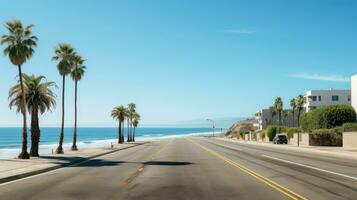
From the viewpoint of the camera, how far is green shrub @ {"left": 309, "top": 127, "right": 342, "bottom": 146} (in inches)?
2835

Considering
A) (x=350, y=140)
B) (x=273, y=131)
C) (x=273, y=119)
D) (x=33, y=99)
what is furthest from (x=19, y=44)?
(x=273, y=119)

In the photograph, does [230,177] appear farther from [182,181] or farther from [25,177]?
[25,177]

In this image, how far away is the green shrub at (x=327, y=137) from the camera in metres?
72.0

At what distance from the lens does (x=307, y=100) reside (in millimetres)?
143500

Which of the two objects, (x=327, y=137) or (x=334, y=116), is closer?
(x=327, y=137)

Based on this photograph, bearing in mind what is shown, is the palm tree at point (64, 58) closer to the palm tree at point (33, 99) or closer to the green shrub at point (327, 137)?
the palm tree at point (33, 99)

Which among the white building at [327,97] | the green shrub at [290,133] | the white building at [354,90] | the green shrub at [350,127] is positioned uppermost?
the white building at [327,97]

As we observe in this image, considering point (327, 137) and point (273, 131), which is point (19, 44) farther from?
point (273, 131)

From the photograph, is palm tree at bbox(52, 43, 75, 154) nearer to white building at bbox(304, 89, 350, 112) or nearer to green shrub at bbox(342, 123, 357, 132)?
green shrub at bbox(342, 123, 357, 132)

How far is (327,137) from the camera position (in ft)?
239

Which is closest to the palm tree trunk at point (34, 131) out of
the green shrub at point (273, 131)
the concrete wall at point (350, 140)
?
the concrete wall at point (350, 140)

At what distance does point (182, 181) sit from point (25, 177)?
7299 mm

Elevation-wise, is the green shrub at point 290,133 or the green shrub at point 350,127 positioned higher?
the green shrub at point 350,127

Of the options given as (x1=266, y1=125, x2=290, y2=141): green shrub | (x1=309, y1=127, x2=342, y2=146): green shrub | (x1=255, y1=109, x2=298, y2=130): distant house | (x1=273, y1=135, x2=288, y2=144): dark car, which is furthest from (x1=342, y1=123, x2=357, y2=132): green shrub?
(x1=255, y1=109, x2=298, y2=130): distant house
